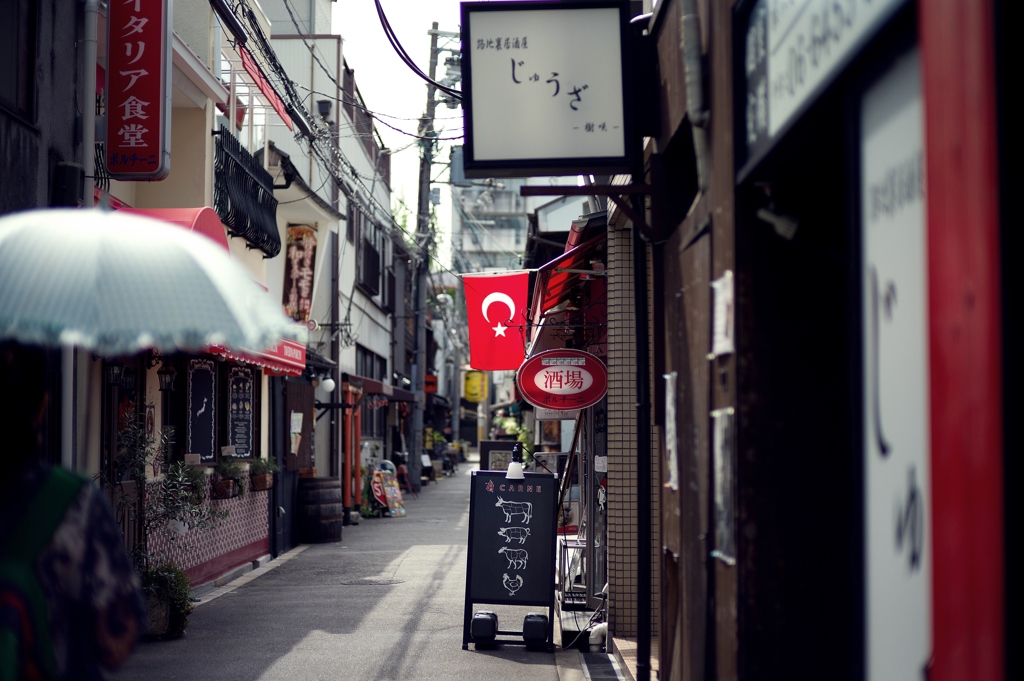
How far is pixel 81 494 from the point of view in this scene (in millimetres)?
2805

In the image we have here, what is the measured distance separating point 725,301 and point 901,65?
1.68 m

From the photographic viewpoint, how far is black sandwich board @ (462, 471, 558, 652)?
31.4 ft

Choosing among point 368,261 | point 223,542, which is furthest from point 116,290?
point 368,261

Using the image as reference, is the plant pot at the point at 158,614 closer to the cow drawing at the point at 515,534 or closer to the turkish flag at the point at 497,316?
the cow drawing at the point at 515,534

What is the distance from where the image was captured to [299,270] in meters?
19.7

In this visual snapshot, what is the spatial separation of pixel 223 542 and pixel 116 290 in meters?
11.8

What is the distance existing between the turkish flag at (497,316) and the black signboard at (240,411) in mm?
3557

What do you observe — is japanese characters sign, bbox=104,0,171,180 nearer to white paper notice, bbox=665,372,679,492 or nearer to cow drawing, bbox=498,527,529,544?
cow drawing, bbox=498,527,529,544

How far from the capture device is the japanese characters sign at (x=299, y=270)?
1937cm

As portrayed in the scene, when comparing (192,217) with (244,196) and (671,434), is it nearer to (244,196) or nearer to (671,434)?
(244,196)


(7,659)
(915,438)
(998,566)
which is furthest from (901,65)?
(7,659)

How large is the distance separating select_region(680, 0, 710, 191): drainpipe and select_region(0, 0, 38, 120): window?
5.60 m

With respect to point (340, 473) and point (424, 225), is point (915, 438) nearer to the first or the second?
point (340, 473)

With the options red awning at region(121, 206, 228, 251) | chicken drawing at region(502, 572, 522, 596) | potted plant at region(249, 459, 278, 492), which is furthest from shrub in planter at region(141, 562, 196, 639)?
potted plant at region(249, 459, 278, 492)
